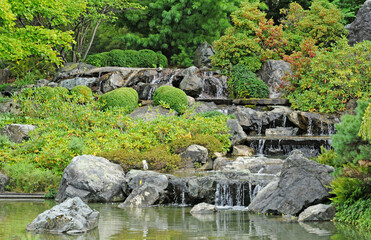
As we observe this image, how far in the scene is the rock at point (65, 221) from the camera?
7.21m

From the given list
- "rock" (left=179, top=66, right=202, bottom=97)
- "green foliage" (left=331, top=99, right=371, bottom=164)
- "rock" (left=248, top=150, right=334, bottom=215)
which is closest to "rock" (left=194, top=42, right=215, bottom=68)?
"rock" (left=179, top=66, right=202, bottom=97)

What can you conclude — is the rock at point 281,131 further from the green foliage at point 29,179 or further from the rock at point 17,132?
the green foliage at point 29,179

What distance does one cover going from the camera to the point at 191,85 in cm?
2252

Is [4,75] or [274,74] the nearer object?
[274,74]

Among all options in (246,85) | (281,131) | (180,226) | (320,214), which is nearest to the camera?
(180,226)

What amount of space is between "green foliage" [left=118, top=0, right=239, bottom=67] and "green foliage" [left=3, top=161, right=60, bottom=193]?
18996 millimetres

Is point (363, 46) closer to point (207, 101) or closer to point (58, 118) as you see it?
point (207, 101)

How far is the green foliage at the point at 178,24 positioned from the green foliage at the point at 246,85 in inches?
280

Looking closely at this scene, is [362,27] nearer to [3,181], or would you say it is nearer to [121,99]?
[121,99]

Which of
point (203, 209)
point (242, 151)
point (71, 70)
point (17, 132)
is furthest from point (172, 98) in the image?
point (203, 209)

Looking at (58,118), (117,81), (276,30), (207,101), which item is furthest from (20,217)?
(276,30)

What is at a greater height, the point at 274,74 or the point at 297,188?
the point at 274,74

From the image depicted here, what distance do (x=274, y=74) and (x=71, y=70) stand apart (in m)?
10.9

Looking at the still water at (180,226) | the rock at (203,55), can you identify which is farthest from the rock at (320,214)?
the rock at (203,55)
